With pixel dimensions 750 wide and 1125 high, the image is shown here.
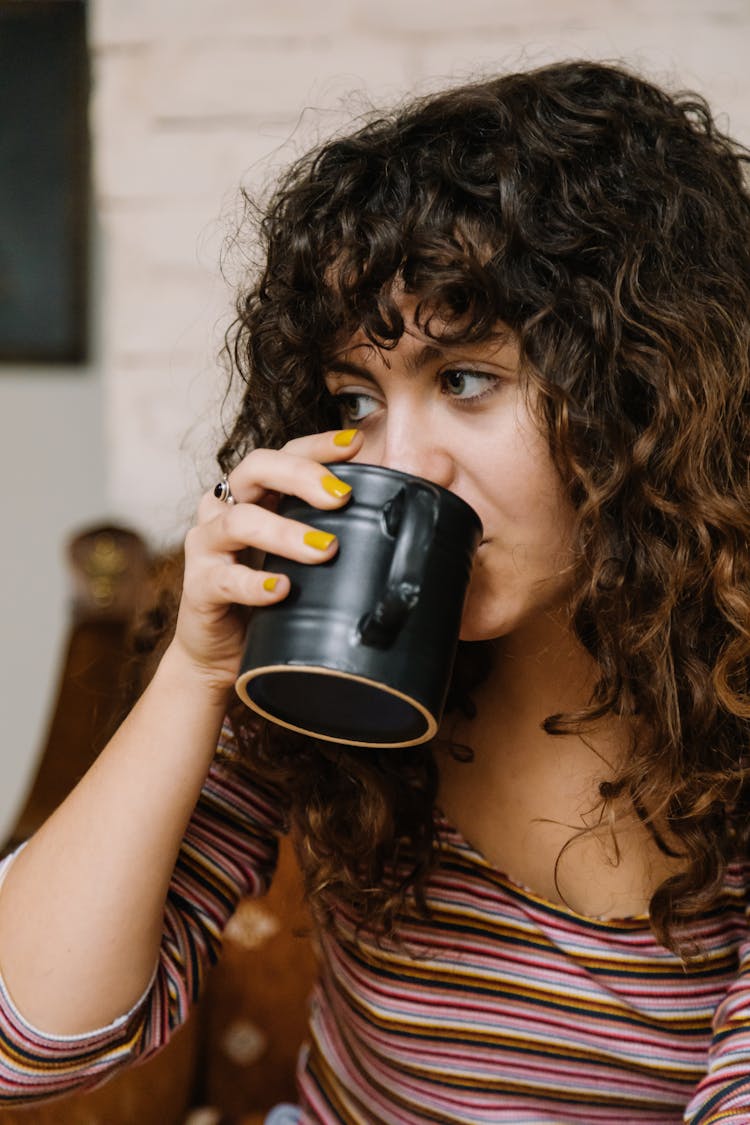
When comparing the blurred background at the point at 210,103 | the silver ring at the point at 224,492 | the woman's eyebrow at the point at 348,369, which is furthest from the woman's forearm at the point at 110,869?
the blurred background at the point at 210,103

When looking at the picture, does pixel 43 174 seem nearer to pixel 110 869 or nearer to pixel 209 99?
pixel 209 99

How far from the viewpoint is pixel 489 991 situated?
859mm

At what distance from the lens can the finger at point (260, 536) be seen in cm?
58

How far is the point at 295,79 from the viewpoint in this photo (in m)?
1.40

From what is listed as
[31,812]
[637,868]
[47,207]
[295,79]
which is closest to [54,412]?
[47,207]

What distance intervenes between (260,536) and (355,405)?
214 millimetres

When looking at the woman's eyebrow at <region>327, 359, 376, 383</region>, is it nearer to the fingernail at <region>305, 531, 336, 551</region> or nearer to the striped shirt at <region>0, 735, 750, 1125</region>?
the fingernail at <region>305, 531, 336, 551</region>

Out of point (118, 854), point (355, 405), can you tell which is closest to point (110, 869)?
point (118, 854)

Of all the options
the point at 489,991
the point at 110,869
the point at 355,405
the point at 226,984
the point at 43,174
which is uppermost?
the point at 43,174

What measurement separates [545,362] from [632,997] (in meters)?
0.46

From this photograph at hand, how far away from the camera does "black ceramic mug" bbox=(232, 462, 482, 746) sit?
56cm

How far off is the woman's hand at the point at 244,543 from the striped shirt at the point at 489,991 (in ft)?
0.64

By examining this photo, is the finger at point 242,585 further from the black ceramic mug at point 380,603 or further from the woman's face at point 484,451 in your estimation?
the woman's face at point 484,451

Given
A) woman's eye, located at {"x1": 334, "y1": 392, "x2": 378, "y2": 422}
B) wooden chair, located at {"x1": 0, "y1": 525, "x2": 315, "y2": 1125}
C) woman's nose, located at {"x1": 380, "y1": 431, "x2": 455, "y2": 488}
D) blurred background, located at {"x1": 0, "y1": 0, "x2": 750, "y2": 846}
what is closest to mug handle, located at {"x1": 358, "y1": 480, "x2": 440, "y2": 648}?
woman's nose, located at {"x1": 380, "y1": 431, "x2": 455, "y2": 488}
